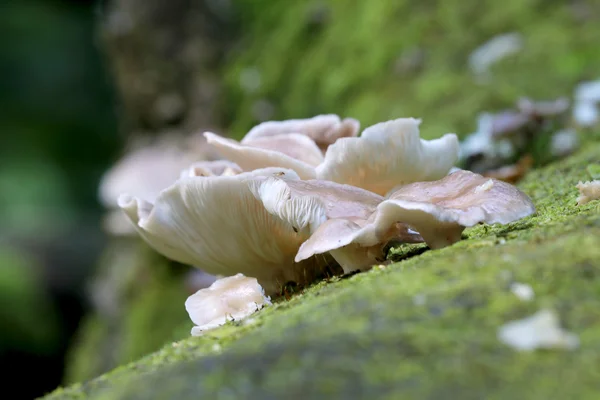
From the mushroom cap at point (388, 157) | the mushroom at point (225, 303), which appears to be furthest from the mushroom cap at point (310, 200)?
the mushroom at point (225, 303)

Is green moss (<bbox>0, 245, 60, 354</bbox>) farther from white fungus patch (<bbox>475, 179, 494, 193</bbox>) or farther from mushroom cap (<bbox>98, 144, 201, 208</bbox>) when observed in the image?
white fungus patch (<bbox>475, 179, 494, 193</bbox>)

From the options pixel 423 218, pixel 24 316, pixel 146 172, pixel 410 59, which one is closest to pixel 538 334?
pixel 423 218

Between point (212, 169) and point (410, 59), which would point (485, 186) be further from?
point (410, 59)

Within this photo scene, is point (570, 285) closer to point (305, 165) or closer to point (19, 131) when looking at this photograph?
point (305, 165)

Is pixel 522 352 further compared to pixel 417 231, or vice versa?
pixel 417 231

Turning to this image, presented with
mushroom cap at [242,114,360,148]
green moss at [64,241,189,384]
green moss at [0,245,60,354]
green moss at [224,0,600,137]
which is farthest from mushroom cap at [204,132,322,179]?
green moss at [0,245,60,354]

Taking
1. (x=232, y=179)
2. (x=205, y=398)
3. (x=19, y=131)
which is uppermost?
(x=19, y=131)

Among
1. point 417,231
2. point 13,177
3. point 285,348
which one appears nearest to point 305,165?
point 417,231

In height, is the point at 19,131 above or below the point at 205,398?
above
